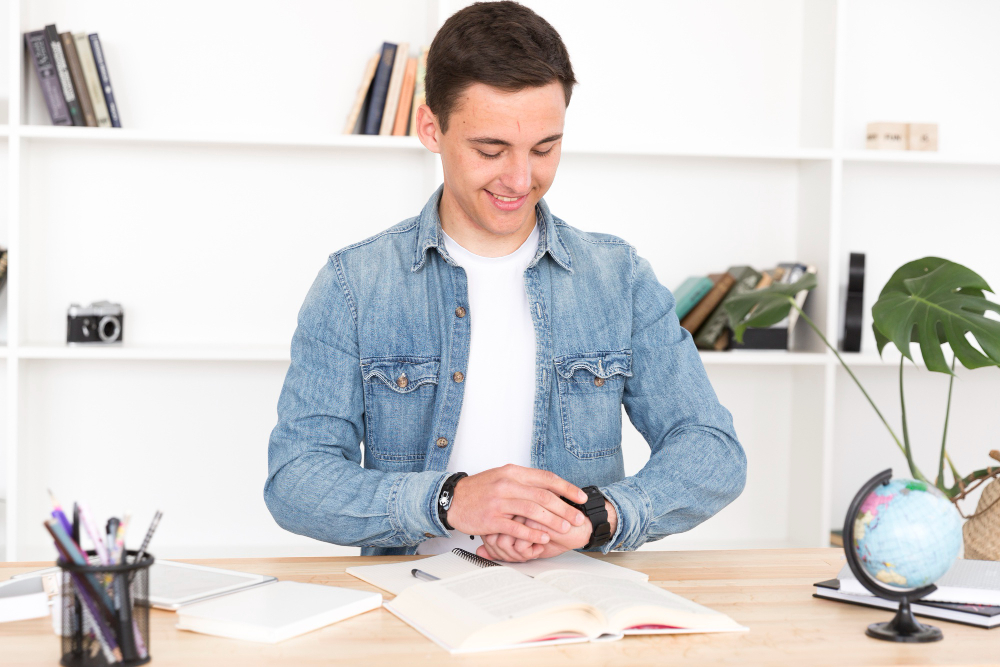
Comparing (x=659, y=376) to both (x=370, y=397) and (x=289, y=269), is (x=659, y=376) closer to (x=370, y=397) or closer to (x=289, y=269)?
(x=370, y=397)

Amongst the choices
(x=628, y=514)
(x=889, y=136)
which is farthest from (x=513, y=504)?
(x=889, y=136)

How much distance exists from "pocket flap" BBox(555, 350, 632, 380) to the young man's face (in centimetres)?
23

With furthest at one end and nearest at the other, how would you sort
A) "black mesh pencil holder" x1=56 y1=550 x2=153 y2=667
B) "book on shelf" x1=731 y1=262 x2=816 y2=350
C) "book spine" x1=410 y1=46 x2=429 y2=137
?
"book on shelf" x1=731 y1=262 x2=816 y2=350 < "book spine" x1=410 y1=46 x2=429 y2=137 < "black mesh pencil holder" x1=56 y1=550 x2=153 y2=667

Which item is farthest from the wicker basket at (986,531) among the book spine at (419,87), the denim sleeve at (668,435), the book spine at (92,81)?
the book spine at (92,81)

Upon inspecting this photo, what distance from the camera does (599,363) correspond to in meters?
1.58

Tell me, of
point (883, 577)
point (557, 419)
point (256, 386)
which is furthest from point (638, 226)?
point (883, 577)

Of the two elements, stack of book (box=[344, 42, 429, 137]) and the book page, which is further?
stack of book (box=[344, 42, 429, 137])

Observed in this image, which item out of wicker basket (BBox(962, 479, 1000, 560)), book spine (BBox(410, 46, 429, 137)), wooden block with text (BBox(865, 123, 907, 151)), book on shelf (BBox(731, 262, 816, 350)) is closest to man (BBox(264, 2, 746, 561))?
wicker basket (BBox(962, 479, 1000, 560))

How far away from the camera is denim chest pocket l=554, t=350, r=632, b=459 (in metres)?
1.57

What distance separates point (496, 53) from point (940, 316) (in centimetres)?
106

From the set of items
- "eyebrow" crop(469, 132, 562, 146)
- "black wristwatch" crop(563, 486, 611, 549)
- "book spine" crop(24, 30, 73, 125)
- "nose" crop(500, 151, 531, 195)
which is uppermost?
"book spine" crop(24, 30, 73, 125)

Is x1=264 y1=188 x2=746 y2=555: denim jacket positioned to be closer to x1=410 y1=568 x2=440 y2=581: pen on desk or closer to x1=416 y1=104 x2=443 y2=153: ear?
x1=416 y1=104 x2=443 y2=153: ear

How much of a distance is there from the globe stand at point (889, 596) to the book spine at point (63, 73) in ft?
7.15

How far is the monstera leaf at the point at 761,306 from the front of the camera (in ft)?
7.40
